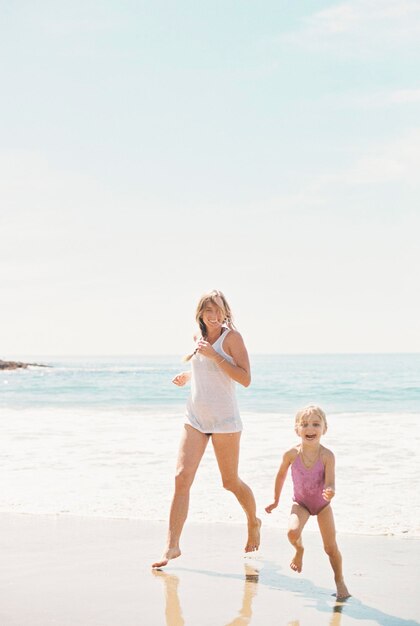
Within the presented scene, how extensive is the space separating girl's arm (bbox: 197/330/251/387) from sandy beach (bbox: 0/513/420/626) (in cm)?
128

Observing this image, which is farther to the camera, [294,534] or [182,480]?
[182,480]

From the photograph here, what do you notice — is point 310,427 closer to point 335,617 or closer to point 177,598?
point 335,617

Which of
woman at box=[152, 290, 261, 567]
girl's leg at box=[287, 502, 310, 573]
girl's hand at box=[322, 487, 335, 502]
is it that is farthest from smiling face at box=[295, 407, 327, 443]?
woman at box=[152, 290, 261, 567]

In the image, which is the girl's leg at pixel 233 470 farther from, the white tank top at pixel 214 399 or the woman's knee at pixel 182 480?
the woman's knee at pixel 182 480

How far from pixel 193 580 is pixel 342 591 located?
37.5 inches

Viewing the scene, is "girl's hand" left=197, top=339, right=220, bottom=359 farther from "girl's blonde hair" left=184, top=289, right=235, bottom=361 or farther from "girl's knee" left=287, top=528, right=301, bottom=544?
"girl's knee" left=287, top=528, right=301, bottom=544

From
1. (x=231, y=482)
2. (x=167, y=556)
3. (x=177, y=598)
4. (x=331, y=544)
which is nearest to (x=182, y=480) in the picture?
(x=231, y=482)

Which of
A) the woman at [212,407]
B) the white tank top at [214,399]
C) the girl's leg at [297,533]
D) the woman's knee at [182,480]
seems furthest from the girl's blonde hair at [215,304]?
the girl's leg at [297,533]

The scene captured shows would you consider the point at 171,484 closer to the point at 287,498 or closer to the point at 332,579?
the point at 287,498

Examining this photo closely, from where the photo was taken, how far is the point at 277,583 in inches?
205

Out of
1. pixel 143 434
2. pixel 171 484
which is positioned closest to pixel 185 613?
pixel 171 484

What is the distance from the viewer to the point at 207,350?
17.9ft

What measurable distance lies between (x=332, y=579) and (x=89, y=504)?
10.7 ft

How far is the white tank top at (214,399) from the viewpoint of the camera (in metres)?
5.49
